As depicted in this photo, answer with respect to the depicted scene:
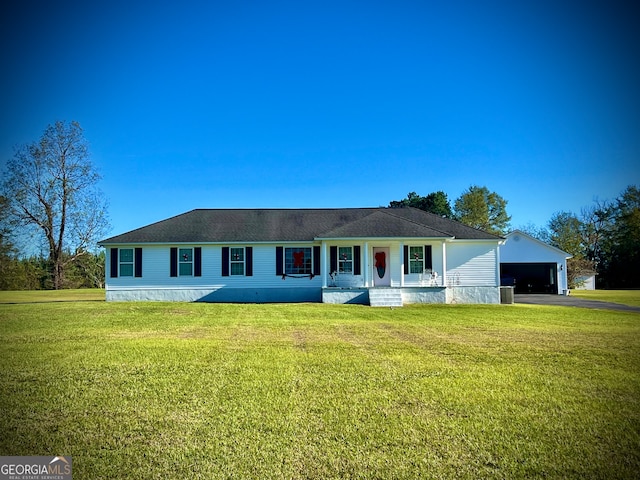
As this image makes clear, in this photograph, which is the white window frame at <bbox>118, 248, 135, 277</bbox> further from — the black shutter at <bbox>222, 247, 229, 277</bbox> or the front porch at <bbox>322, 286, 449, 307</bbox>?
the front porch at <bbox>322, 286, 449, 307</bbox>

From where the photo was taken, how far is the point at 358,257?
2322cm

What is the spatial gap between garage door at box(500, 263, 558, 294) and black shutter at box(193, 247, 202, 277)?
22.6 meters

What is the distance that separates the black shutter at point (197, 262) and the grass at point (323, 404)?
11.9 m

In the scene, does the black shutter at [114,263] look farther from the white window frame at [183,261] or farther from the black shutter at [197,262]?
the black shutter at [197,262]

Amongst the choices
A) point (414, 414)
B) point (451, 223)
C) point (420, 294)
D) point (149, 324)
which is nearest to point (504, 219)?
point (451, 223)

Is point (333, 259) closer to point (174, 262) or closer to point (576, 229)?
point (174, 262)

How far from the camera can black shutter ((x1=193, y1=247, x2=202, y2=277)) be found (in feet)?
77.2

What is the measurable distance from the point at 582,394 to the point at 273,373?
15.3 feet

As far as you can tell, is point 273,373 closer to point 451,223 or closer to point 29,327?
point 29,327

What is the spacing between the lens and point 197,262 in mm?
23547

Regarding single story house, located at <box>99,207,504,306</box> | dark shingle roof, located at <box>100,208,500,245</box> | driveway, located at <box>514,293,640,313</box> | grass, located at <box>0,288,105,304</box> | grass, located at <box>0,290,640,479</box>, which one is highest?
dark shingle roof, located at <box>100,208,500,245</box>

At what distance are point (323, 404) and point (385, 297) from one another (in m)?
15.3

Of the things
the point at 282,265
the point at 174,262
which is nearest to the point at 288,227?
the point at 282,265

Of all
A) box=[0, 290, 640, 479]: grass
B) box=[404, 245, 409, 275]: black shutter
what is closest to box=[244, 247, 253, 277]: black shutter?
box=[404, 245, 409, 275]: black shutter
